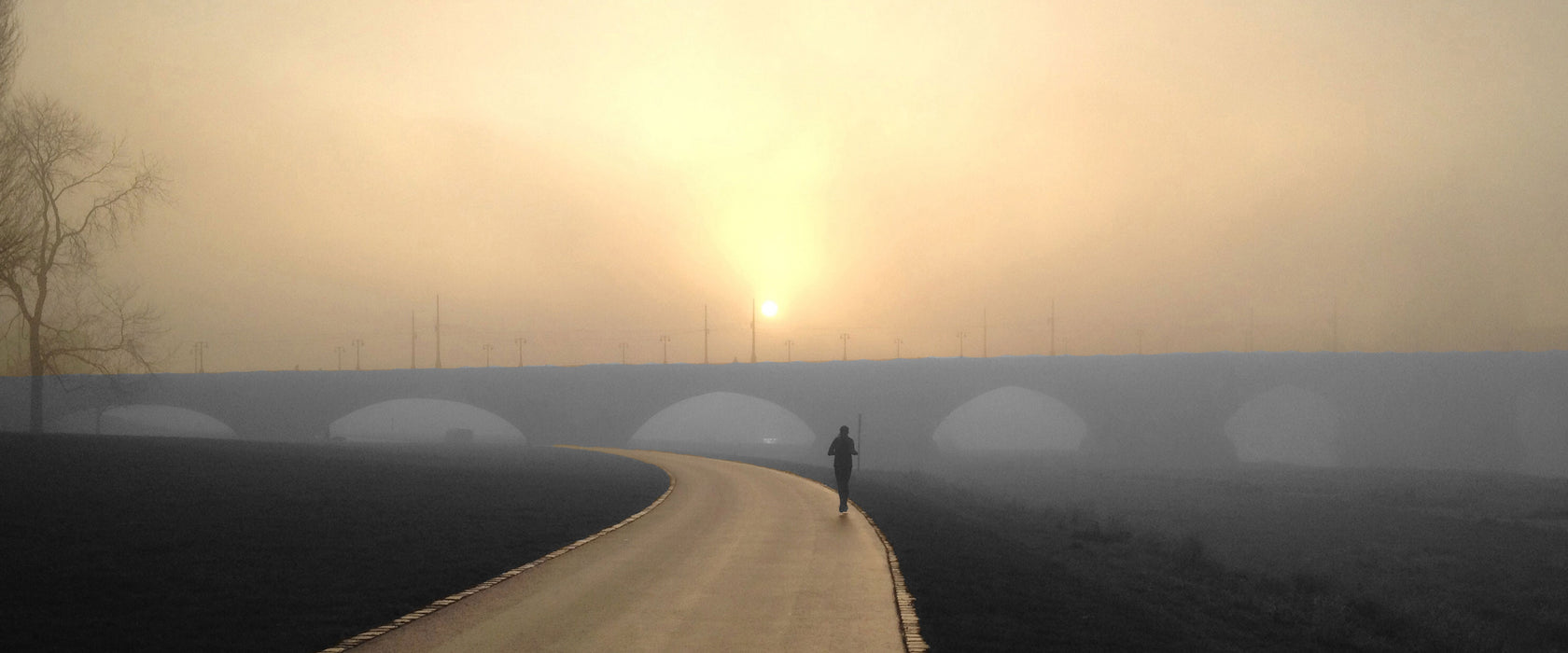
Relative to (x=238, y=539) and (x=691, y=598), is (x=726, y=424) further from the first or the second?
(x=691, y=598)

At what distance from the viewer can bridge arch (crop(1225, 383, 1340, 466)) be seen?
106 metres

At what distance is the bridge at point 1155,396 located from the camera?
87438 millimetres

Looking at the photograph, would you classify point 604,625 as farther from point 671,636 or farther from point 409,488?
point 409,488

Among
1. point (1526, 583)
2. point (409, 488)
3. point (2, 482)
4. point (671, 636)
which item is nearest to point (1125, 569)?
point (671, 636)

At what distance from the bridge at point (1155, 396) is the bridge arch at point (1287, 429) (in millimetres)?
9779

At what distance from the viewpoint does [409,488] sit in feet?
87.4

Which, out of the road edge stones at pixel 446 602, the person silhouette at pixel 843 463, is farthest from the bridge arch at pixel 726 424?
the road edge stones at pixel 446 602

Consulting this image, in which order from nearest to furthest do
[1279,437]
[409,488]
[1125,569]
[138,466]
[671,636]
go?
[671,636] < [1125,569] < [138,466] < [409,488] < [1279,437]

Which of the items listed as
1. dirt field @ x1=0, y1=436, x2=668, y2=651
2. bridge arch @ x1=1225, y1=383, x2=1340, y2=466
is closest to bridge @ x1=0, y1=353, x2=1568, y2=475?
bridge arch @ x1=1225, y1=383, x2=1340, y2=466

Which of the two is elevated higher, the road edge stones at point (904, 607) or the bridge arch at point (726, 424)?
the road edge stones at point (904, 607)

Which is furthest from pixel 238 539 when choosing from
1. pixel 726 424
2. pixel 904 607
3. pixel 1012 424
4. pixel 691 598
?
pixel 726 424

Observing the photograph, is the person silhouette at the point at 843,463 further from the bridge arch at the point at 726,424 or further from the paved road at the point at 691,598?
the bridge arch at the point at 726,424

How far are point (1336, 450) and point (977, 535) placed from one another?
8402 cm

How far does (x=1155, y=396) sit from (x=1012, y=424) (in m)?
71.6
